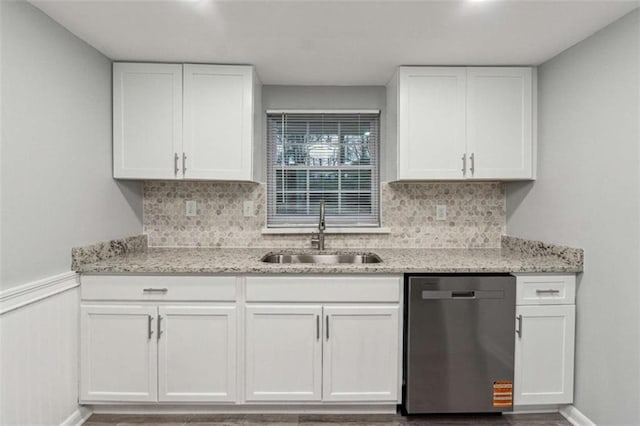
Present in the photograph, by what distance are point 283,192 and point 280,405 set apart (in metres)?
1.50

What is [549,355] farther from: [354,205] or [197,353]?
[197,353]

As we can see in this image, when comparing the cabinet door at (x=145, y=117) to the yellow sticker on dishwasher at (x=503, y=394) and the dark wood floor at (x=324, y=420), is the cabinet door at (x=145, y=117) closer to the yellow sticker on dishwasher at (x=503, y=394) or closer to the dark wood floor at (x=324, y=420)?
the dark wood floor at (x=324, y=420)

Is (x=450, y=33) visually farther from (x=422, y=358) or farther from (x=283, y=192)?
(x=422, y=358)

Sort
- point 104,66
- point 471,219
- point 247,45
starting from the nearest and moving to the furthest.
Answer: point 247,45, point 104,66, point 471,219

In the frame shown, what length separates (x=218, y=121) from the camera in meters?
2.42

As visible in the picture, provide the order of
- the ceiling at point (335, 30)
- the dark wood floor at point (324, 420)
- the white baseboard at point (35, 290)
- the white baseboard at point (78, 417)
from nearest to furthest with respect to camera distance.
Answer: the white baseboard at point (35, 290)
the ceiling at point (335, 30)
the white baseboard at point (78, 417)
the dark wood floor at point (324, 420)

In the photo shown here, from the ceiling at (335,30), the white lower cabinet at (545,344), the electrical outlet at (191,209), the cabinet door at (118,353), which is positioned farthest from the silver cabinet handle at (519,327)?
the electrical outlet at (191,209)

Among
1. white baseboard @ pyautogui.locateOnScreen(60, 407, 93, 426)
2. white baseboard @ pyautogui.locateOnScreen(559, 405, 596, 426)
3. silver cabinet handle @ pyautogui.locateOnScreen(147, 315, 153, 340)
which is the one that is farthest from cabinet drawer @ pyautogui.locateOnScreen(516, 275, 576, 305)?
white baseboard @ pyautogui.locateOnScreen(60, 407, 93, 426)

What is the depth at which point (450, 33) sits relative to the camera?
78.4 inches

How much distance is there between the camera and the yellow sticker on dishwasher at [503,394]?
2.08 metres

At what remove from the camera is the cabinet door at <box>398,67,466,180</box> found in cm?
245

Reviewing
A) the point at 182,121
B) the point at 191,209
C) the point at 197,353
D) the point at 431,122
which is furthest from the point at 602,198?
the point at 191,209

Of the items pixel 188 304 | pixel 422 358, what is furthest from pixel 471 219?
pixel 188 304

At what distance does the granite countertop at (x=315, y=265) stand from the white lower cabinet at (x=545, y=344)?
0.37 ft
